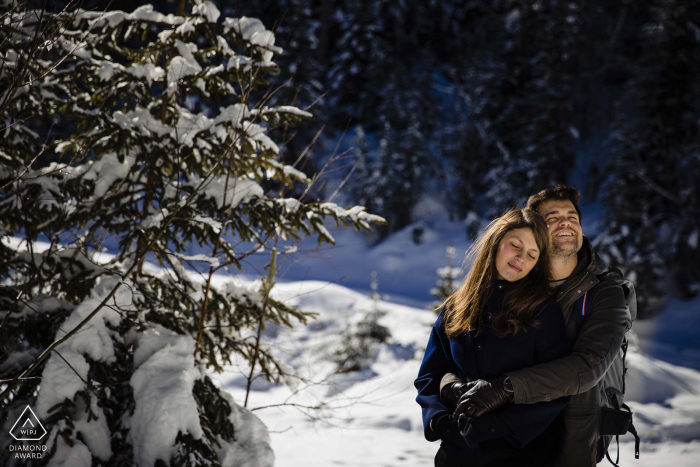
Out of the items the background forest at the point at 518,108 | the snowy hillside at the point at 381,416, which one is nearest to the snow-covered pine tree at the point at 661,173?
the background forest at the point at 518,108

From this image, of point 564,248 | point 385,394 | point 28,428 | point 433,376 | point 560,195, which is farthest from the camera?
point 385,394

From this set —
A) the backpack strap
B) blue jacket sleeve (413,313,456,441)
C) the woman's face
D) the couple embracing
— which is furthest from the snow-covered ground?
the backpack strap

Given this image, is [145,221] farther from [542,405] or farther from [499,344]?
[542,405]

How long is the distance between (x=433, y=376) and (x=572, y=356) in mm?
672

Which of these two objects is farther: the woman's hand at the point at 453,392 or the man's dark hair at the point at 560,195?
the man's dark hair at the point at 560,195

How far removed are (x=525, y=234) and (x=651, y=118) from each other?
17.9 metres

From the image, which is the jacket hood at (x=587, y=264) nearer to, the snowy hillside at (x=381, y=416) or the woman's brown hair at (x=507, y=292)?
the woman's brown hair at (x=507, y=292)

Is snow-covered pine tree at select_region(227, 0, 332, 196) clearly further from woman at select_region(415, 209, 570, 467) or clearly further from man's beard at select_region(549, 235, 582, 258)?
woman at select_region(415, 209, 570, 467)

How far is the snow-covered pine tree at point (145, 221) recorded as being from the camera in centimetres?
308

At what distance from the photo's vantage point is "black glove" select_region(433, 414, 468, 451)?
2.13 meters

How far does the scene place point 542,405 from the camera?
7.22 ft

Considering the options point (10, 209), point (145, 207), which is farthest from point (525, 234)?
point (10, 209)

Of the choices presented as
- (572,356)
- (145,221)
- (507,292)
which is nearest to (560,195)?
(507,292)

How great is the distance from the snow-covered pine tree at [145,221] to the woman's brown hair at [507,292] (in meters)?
1.10
